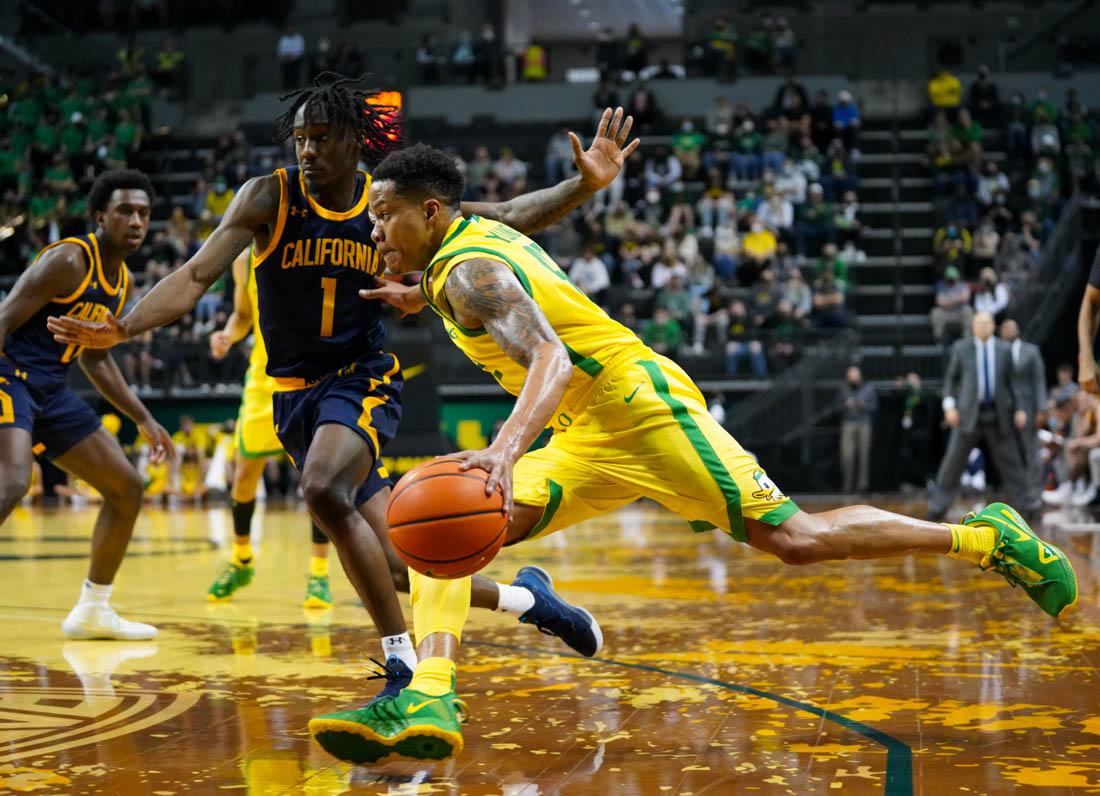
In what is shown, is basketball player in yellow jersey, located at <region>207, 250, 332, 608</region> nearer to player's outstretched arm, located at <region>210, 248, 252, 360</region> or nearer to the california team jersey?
player's outstretched arm, located at <region>210, 248, 252, 360</region>

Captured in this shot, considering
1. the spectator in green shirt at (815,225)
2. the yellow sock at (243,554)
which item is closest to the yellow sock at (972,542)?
the yellow sock at (243,554)

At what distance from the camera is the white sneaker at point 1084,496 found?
14445 millimetres

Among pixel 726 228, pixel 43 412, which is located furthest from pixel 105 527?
pixel 726 228

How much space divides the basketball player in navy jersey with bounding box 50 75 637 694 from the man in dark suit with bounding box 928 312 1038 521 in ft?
27.3

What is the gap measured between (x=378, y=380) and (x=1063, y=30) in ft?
77.3

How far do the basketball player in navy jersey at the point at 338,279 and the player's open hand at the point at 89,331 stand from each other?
0.34m

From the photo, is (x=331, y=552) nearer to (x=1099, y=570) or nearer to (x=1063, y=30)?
(x=1099, y=570)

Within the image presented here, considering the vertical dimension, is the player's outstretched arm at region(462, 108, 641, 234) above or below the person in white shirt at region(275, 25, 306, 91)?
below

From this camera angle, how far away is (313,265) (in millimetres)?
5012

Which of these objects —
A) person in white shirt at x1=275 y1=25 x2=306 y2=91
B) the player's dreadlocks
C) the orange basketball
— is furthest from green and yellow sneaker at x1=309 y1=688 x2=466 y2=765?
person in white shirt at x1=275 y1=25 x2=306 y2=91

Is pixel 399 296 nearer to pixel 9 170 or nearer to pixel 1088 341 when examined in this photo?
pixel 1088 341

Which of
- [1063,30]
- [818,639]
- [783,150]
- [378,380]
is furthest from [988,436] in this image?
[1063,30]

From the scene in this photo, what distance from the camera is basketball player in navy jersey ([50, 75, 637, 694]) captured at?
4.82 meters

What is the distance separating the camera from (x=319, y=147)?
193 inches
